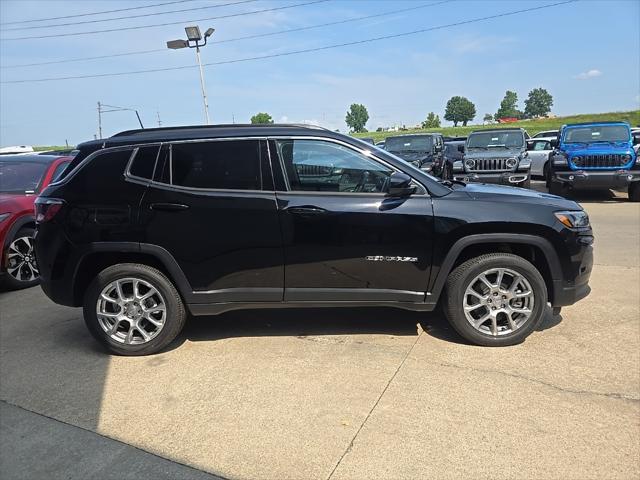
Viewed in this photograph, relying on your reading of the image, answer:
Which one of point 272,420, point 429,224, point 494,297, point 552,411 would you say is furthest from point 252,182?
point 552,411

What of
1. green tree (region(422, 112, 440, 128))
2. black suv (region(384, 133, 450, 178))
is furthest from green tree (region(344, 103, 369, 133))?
black suv (region(384, 133, 450, 178))

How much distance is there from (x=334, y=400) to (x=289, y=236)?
1267mm

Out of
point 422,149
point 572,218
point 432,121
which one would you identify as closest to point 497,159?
point 422,149

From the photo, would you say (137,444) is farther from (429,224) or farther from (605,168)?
(605,168)

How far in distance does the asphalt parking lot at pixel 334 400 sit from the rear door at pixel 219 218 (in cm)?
62

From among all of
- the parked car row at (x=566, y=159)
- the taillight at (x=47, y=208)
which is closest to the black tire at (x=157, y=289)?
the taillight at (x=47, y=208)

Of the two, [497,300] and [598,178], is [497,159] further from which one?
[497,300]

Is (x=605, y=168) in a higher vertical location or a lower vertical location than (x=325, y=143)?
lower

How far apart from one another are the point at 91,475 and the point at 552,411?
2.69 metres

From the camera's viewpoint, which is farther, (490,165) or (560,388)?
(490,165)

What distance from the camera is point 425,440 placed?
2777 mm

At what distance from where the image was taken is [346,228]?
12.3ft

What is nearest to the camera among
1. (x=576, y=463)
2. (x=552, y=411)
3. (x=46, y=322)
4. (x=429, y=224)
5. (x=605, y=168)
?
(x=576, y=463)

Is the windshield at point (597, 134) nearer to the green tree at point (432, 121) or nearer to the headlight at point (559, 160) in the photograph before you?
the headlight at point (559, 160)
